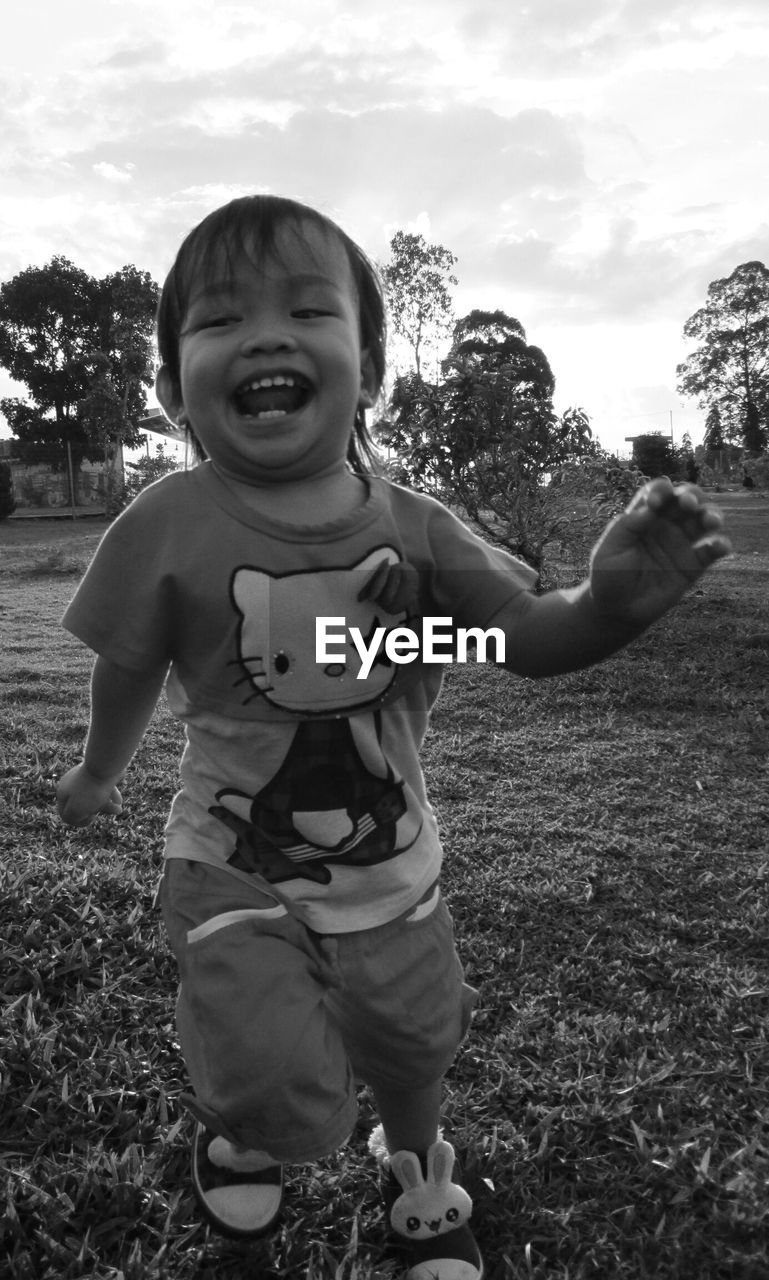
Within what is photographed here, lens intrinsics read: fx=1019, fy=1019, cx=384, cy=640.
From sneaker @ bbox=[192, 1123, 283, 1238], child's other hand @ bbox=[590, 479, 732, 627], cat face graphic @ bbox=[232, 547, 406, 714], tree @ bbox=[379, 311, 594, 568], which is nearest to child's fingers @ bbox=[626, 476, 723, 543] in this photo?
child's other hand @ bbox=[590, 479, 732, 627]

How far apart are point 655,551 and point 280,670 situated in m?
0.55

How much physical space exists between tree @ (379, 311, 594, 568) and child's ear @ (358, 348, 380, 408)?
5.46 meters

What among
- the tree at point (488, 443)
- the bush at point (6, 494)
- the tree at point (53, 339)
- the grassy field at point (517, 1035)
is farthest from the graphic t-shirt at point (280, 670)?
the tree at point (53, 339)

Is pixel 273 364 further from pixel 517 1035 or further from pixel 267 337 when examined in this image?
pixel 517 1035

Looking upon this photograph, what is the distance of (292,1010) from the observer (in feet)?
4.59

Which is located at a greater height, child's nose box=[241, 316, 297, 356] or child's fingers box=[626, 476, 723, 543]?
child's nose box=[241, 316, 297, 356]

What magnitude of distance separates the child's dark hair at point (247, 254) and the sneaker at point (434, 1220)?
1222 millimetres

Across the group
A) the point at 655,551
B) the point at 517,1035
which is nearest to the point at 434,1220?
the point at 517,1035

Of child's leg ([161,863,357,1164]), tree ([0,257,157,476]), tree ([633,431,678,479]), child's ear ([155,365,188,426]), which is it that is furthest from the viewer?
tree ([0,257,157,476])

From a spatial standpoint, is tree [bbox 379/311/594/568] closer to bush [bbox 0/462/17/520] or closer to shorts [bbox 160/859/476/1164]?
shorts [bbox 160/859/476/1164]

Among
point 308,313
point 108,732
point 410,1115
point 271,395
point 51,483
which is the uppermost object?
point 51,483

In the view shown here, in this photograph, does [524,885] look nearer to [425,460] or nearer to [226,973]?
[226,973]

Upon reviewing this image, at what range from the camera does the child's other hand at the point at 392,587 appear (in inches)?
57.3

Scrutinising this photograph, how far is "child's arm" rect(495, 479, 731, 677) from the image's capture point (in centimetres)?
112
